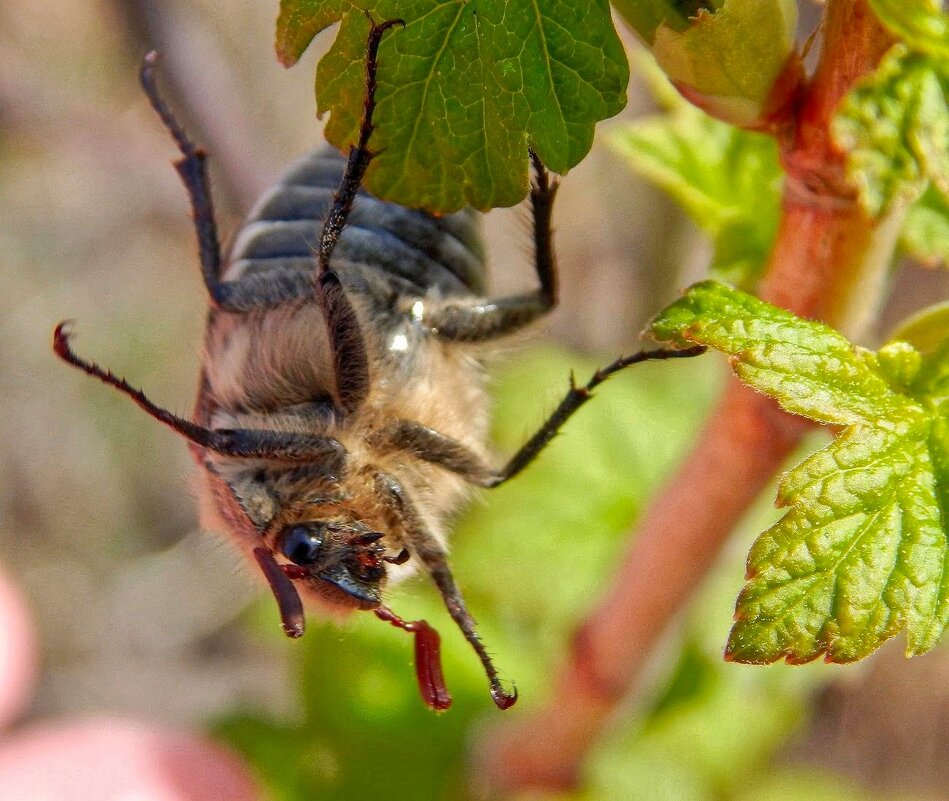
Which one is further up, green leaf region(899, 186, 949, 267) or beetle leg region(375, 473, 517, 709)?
green leaf region(899, 186, 949, 267)

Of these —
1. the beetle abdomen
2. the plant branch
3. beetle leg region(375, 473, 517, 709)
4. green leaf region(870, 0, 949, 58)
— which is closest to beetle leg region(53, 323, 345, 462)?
beetle leg region(375, 473, 517, 709)

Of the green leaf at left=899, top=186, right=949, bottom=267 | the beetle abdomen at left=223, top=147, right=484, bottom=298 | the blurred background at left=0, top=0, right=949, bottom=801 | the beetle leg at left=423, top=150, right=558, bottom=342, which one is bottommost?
the blurred background at left=0, top=0, right=949, bottom=801

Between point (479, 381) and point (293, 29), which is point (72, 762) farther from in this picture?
point (293, 29)

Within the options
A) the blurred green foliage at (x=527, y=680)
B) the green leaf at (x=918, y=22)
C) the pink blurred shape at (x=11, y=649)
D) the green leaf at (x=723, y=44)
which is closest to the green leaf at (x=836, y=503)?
the green leaf at (x=723, y=44)

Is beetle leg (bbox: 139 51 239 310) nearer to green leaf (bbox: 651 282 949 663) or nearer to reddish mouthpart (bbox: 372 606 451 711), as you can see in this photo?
reddish mouthpart (bbox: 372 606 451 711)

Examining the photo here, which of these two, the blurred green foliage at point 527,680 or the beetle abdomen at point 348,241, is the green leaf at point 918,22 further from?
the blurred green foliage at point 527,680

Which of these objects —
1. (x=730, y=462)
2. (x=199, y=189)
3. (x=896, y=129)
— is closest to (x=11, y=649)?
(x=199, y=189)

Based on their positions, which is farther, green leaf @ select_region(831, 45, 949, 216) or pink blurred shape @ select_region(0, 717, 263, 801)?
pink blurred shape @ select_region(0, 717, 263, 801)
